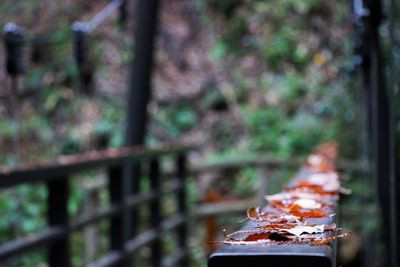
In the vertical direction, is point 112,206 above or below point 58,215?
below

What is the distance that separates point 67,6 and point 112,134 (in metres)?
2.63

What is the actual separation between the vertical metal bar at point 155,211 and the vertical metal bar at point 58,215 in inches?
77.8

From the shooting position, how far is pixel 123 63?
1270 cm

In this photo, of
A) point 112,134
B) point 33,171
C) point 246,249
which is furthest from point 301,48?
point 246,249

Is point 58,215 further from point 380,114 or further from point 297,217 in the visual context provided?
point 297,217

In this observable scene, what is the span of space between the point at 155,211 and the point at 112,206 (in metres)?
1.08

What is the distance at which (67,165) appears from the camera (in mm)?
3189

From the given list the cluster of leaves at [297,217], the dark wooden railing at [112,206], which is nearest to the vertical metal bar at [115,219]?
the dark wooden railing at [112,206]

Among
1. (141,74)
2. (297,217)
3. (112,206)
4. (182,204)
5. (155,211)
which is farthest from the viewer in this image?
(182,204)

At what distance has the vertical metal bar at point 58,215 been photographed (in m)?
3.11

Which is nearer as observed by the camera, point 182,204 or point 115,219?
point 115,219

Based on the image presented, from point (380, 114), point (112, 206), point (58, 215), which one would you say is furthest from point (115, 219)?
point (380, 114)

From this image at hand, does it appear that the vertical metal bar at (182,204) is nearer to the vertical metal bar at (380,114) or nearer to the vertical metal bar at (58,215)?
the vertical metal bar at (58,215)

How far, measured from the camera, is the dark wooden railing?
288 cm
